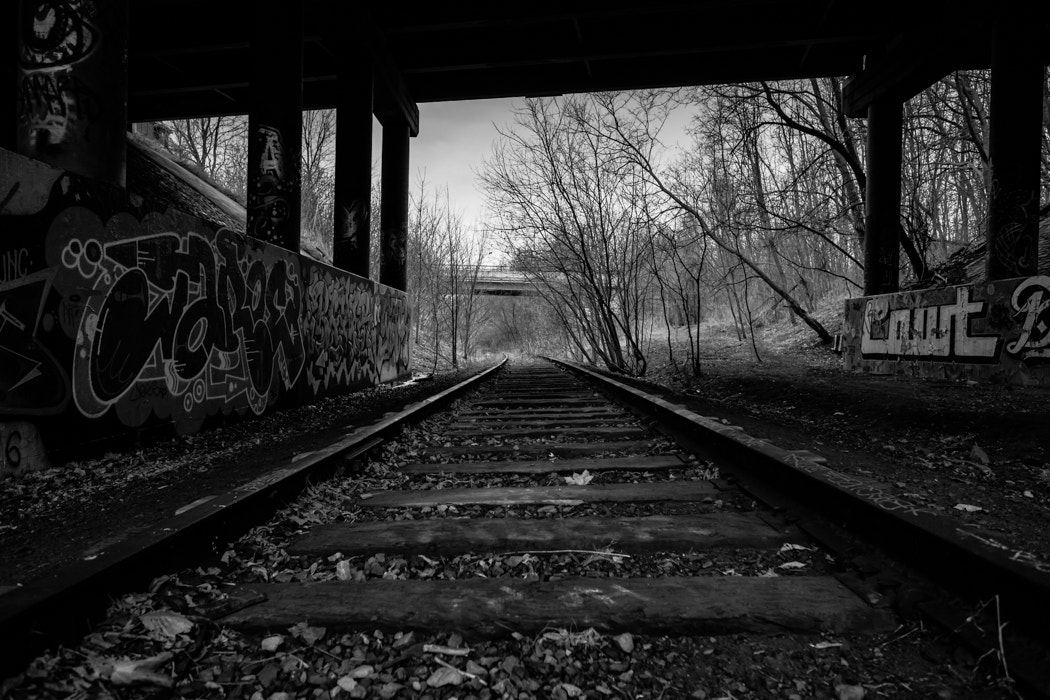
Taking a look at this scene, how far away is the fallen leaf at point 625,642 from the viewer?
136 cm

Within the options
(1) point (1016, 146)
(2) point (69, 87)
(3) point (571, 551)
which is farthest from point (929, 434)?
(2) point (69, 87)

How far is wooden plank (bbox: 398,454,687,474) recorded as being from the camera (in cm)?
329

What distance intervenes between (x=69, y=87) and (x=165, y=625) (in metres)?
4.91

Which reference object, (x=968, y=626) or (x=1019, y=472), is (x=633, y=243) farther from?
(x=968, y=626)

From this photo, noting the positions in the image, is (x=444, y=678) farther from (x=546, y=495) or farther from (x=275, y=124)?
(x=275, y=124)

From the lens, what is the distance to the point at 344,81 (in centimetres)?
941

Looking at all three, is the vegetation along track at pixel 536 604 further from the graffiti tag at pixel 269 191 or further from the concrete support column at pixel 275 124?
the concrete support column at pixel 275 124

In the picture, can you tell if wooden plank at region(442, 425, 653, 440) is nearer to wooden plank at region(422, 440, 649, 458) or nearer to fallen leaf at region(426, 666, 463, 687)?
wooden plank at region(422, 440, 649, 458)

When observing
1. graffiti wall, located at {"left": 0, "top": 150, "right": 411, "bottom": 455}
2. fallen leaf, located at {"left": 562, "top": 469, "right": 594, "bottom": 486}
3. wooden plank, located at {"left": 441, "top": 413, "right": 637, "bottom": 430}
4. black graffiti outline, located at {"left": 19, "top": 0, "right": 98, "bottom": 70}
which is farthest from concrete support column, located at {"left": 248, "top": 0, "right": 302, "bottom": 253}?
fallen leaf, located at {"left": 562, "top": 469, "right": 594, "bottom": 486}

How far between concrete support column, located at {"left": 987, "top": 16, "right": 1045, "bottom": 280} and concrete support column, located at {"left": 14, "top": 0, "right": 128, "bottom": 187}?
37.6 feet

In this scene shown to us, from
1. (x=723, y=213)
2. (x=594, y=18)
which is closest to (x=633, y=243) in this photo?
(x=723, y=213)

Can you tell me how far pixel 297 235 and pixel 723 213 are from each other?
10.0m

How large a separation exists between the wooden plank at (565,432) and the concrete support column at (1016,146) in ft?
23.8

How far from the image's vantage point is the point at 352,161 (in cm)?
941
